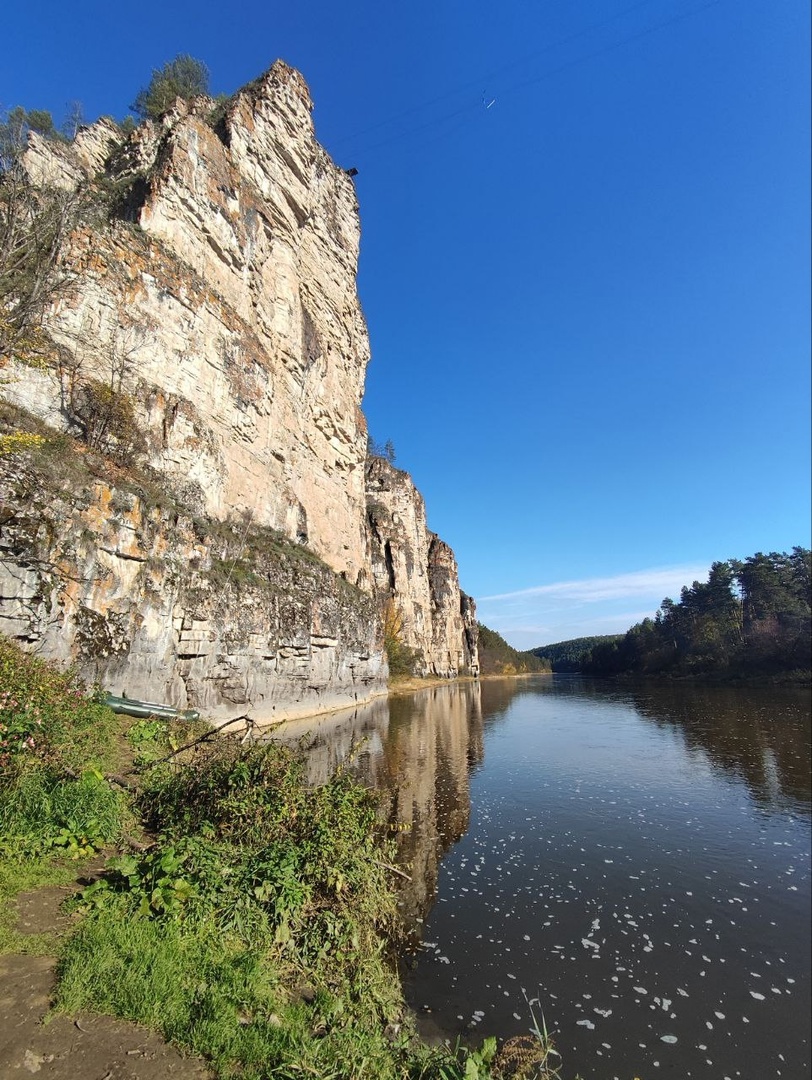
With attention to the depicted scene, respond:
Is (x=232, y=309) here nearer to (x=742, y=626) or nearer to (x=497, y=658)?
(x=742, y=626)

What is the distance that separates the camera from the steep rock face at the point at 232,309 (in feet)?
70.0

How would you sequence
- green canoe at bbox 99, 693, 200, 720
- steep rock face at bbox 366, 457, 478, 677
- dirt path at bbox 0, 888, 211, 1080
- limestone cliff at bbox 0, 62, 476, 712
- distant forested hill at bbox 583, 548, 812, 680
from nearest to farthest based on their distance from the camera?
dirt path at bbox 0, 888, 211, 1080, green canoe at bbox 99, 693, 200, 720, limestone cliff at bbox 0, 62, 476, 712, distant forested hill at bbox 583, 548, 812, 680, steep rock face at bbox 366, 457, 478, 677

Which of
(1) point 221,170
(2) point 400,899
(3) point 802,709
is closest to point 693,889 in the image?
(2) point 400,899

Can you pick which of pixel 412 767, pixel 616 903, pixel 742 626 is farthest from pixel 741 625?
pixel 616 903

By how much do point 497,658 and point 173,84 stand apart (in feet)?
417

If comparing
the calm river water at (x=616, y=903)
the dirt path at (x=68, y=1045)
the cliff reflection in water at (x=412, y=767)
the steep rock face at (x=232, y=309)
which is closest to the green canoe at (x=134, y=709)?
the cliff reflection in water at (x=412, y=767)

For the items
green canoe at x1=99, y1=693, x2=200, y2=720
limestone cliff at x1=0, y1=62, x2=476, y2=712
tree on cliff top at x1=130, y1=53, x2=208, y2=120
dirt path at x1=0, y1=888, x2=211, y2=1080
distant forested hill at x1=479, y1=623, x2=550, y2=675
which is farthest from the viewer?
distant forested hill at x1=479, y1=623, x2=550, y2=675

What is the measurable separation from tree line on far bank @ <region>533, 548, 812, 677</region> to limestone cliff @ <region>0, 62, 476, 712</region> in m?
45.7

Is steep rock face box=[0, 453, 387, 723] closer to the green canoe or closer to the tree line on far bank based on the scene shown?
the green canoe

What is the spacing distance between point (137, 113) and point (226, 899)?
6016 cm

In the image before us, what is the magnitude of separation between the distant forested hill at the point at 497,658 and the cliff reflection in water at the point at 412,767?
331 feet

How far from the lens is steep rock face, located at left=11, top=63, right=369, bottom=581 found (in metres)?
21.3

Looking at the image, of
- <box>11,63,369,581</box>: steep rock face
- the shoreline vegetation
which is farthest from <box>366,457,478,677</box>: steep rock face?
the shoreline vegetation

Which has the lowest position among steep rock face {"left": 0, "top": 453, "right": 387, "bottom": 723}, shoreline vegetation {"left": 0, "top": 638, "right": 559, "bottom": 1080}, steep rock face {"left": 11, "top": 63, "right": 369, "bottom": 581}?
shoreline vegetation {"left": 0, "top": 638, "right": 559, "bottom": 1080}
